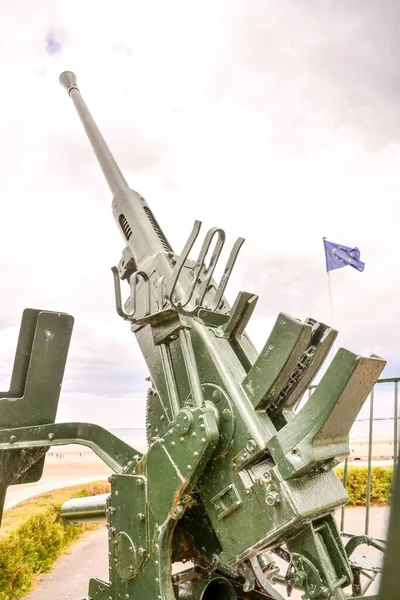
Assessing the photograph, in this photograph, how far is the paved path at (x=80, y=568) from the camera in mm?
5285

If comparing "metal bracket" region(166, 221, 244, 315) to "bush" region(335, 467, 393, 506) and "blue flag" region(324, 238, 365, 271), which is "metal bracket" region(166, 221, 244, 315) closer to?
"blue flag" region(324, 238, 365, 271)

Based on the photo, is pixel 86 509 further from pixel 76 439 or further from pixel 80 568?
pixel 80 568

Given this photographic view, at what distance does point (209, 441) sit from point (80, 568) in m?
4.18

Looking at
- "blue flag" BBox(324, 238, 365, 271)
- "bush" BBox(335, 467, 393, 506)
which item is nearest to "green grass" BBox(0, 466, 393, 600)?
"blue flag" BBox(324, 238, 365, 271)

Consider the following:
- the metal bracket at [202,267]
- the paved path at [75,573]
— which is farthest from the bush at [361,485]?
the metal bracket at [202,267]

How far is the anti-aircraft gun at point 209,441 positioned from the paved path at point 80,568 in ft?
5.33

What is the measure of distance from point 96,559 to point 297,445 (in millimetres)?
4836

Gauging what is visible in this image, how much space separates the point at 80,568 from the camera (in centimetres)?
617

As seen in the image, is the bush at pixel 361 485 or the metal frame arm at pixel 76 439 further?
the bush at pixel 361 485

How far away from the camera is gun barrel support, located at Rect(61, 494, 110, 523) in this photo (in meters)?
3.81

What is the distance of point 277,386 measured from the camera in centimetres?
317

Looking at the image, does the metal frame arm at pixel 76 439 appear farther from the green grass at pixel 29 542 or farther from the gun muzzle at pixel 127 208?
the green grass at pixel 29 542

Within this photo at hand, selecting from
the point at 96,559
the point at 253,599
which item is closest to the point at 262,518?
the point at 253,599

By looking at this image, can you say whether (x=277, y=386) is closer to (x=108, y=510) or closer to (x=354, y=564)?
(x=108, y=510)
